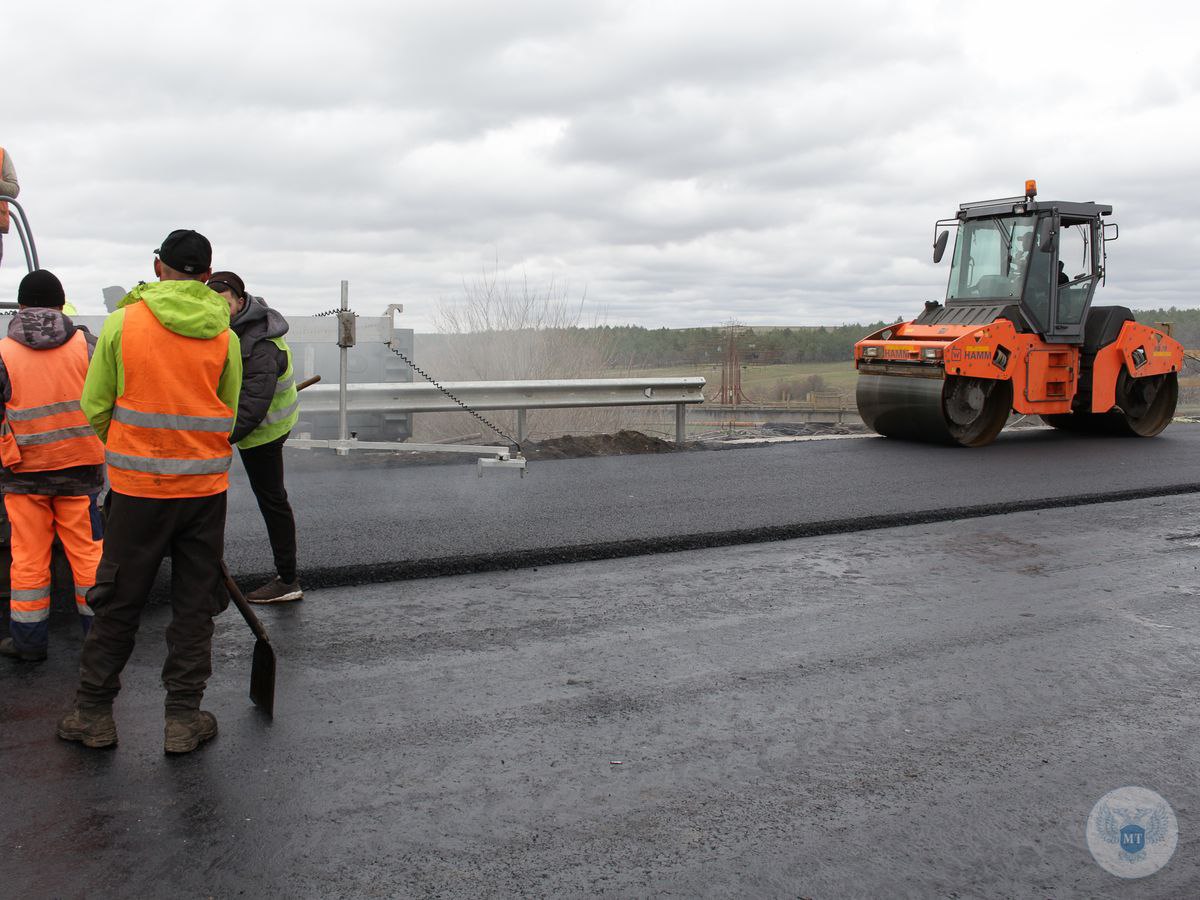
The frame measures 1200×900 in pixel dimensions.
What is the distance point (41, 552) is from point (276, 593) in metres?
1.15

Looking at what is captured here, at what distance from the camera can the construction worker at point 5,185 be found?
5.82 m

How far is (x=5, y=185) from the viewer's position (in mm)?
5820

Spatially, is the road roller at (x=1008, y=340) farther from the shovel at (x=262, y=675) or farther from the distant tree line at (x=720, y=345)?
the shovel at (x=262, y=675)

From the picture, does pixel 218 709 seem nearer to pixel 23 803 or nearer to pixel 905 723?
pixel 23 803

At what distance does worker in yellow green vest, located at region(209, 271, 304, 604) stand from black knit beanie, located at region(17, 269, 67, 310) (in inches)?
25.5

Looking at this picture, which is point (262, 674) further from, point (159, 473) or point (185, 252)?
point (185, 252)

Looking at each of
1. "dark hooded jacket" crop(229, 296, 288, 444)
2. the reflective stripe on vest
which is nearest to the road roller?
the reflective stripe on vest

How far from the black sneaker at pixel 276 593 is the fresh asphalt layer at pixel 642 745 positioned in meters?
0.08

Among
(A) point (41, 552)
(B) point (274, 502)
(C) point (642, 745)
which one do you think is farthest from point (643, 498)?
(C) point (642, 745)

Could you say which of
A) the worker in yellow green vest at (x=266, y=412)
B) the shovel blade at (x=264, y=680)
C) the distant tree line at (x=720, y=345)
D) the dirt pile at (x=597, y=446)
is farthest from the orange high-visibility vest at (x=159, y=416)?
the distant tree line at (x=720, y=345)

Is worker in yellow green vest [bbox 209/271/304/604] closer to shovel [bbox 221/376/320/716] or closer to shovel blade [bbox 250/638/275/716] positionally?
shovel [bbox 221/376/320/716]

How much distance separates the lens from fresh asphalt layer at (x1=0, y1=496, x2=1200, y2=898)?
2896 mm

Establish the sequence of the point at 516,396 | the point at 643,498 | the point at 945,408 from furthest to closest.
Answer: the point at 945,408
the point at 516,396
the point at 643,498

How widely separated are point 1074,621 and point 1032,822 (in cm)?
232
